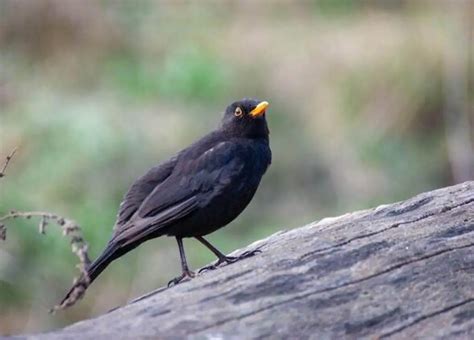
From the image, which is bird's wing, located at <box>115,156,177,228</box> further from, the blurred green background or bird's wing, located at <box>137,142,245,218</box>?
the blurred green background

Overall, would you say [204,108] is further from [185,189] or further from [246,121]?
[185,189]

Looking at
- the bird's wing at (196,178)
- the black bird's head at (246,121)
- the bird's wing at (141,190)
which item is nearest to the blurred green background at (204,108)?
the black bird's head at (246,121)

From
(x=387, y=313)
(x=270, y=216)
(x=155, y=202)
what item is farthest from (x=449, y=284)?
(x=270, y=216)

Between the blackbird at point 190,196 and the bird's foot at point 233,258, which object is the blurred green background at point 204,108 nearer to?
the blackbird at point 190,196

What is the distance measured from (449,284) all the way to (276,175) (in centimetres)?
661

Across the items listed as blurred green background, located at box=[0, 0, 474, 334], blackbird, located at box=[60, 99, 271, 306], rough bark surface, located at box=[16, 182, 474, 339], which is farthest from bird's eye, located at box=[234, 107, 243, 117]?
blurred green background, located at box=[0, 0, 474, 334]

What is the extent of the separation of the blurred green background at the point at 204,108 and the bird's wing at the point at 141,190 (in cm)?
298

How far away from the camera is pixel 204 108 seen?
10.6 m

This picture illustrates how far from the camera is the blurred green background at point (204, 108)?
8.73 metres

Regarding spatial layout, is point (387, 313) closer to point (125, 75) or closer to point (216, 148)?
point (216, 148)

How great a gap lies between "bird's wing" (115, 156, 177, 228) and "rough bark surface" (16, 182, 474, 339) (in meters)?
1.23

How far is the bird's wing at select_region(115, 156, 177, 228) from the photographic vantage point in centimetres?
500

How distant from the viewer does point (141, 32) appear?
476 inches

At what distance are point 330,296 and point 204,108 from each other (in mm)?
7334
